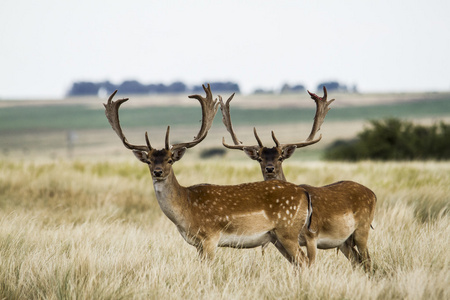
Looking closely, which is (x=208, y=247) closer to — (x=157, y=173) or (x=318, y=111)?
(x=157, y=173)

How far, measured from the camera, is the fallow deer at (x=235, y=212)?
604 cm

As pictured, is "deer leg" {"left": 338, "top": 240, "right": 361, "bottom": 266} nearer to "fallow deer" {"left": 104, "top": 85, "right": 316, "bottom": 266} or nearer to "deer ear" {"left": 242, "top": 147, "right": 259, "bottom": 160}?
"fallow deer" {"left": 104, "top": 85, "right": 316, "bottom": 266}

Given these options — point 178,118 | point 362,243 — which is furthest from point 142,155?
point 178,118

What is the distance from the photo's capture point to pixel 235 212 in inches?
241

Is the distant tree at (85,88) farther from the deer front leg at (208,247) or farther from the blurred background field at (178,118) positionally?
the deer front leg at (208,247)

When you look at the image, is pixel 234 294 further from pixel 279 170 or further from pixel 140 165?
pixel 140 165

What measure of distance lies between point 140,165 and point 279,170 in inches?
362

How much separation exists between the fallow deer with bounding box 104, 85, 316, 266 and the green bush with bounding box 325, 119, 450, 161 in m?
24.5

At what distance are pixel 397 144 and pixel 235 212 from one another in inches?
1013

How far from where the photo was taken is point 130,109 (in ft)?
304

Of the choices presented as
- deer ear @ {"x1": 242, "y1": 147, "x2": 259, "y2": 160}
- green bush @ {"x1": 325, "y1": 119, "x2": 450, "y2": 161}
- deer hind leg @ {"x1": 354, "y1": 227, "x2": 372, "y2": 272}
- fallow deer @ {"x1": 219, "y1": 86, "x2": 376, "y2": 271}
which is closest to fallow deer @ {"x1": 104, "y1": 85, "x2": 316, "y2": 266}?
fallow deer @ {"x1": 219, "y1": 86, "x2": 376, "y2": 271}

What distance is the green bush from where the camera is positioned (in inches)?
1183

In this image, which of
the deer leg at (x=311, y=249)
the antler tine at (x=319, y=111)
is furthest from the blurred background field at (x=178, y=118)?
the deer leg at (x=311, y=249)

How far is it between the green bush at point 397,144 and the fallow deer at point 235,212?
24.5m
